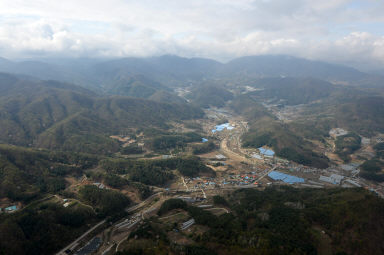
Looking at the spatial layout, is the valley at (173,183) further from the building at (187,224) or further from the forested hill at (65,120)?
the forested hill at (65,120)

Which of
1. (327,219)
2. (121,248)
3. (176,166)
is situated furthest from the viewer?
(176,166)

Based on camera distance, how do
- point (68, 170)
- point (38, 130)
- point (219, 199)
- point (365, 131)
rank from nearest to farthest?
point (219, 199)
point (68, 170)
point (38, 130)
point (365, 131)

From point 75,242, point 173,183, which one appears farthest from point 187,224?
point 173,183

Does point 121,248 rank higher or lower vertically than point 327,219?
lower

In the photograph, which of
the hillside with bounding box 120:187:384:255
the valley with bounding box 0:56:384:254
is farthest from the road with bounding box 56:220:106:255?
the hillside with bounding box 120:187:384:255

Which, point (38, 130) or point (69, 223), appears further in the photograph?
point (38, 130)

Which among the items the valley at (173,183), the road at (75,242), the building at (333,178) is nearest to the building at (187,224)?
the valley at (173,183)

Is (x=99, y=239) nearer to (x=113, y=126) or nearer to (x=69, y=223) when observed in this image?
(x=69, y=223)

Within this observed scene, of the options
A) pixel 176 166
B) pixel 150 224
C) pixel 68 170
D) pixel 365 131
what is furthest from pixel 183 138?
pixel 365 131

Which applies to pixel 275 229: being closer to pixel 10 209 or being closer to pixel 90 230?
pixel 90 230
